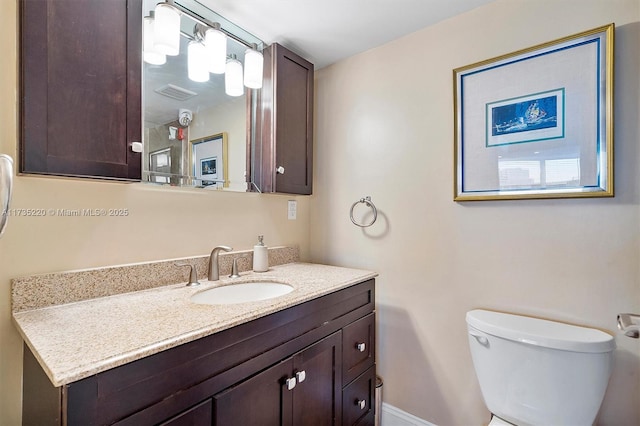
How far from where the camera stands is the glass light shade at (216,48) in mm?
1386

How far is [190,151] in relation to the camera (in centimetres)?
144

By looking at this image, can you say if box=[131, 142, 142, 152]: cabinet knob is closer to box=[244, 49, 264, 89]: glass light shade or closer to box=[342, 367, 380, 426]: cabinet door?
box=[244, 49, 264, 89]: glass light shade

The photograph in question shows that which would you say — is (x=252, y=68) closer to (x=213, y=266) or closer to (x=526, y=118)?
(x=213, y=266)

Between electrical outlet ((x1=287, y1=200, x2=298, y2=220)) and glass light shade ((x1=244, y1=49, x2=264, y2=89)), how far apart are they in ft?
2.35

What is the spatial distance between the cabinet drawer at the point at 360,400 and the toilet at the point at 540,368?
0.53m

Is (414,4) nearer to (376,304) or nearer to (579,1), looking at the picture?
(579,1)

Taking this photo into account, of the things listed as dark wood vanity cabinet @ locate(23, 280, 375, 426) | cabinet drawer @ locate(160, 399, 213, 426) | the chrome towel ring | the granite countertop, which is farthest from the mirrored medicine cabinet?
cabinet drawer @ locate(160, 399, 213, 426)

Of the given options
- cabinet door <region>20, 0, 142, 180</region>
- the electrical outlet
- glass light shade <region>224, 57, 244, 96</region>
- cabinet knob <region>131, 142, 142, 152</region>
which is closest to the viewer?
cabinet door <region>20, 0, 142, 180</region>

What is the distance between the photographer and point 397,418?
166 cm

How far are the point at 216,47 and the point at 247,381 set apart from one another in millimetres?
1380

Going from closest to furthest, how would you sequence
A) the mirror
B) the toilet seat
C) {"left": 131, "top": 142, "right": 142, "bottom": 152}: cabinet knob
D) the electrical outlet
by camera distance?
{"left": 131, "top": 142, "right": 142, "bottom": 152}: cabinet knob → the toilet seat → the mirror → the electrical outlet

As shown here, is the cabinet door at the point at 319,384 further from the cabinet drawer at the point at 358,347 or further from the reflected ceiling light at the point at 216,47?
the reflected ceiling light at the point at 216,47

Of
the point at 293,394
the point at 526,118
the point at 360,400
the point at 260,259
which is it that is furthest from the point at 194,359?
the point at 526,118

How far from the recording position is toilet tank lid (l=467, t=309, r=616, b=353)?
104 centimetres
